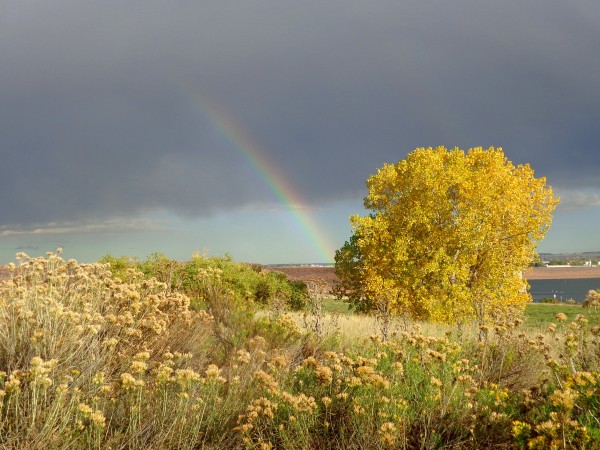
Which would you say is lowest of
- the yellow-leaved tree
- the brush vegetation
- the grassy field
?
the grassy field

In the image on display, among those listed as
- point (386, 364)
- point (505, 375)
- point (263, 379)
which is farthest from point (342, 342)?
point (263, 379)

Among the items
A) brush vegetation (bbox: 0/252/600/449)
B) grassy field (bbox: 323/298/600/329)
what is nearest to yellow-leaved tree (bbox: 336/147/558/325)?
grassy field (bbox: 323/298/600/329)

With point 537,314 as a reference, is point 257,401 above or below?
above

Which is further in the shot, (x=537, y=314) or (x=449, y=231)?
(x=537, y=314)

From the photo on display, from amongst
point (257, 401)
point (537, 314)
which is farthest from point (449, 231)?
point (537, 314)

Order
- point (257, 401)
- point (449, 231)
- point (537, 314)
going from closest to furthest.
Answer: point (257, 401) → point (449, 231) → point (537, 314)

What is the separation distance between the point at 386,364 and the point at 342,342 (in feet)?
15.0

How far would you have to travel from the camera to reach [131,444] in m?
4.97

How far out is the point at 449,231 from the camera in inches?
771

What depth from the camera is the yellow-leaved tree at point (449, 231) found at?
19.3m

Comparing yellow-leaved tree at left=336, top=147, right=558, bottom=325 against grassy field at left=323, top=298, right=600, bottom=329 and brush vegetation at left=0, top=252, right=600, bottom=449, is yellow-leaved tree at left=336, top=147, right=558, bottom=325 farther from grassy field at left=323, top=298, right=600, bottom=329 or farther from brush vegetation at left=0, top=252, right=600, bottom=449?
brush vegetation at left=0, top=252, right=600, bottom=449

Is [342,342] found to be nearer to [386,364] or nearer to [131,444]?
[386,364]

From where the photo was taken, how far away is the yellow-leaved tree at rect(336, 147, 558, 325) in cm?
1931

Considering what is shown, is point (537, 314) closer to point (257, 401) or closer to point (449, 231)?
point (449, 231)
